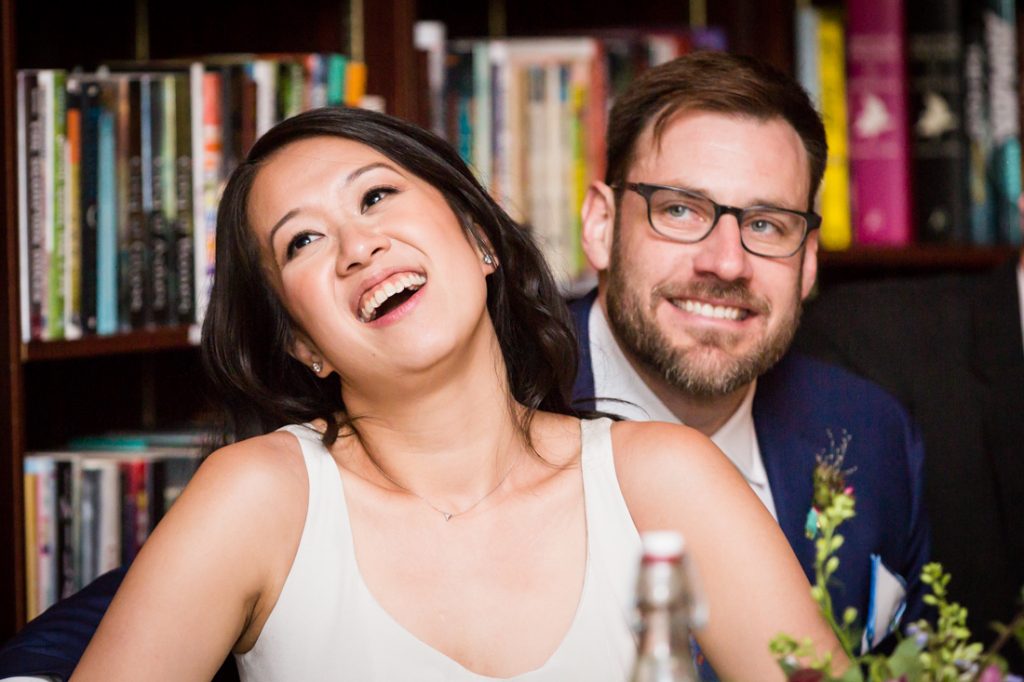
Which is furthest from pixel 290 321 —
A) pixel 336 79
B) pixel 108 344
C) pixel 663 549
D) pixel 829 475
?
pixel 663 549

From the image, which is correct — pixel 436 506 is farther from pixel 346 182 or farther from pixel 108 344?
pixel 108 344


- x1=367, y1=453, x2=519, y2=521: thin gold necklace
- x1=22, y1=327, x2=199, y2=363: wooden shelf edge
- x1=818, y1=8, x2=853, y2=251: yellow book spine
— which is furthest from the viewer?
x1=818, y1=8, x2=853, y2=251: yellow book spine

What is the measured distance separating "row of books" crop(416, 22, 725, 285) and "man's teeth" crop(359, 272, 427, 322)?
2.96 ft

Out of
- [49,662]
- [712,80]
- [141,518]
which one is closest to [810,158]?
[712,80]

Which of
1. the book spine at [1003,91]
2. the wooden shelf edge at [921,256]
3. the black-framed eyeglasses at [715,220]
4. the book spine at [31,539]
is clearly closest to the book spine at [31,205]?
the book spine at [31,539]

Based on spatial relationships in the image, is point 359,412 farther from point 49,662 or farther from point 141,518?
point 141,518

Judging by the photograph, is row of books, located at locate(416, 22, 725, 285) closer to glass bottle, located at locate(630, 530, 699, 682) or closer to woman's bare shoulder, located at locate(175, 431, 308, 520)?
woman's bare shoulder, located at locate(175, 431, 308, 520)

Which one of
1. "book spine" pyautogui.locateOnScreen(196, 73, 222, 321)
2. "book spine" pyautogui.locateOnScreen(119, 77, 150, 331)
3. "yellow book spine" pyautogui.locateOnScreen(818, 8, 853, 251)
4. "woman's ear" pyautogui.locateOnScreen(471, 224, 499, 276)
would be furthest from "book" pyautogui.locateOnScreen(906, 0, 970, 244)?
"book spine" pyautogui.locateOnScreen(119, 77, 150, 331)

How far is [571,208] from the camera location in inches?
87.7

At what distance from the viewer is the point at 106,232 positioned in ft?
5.33

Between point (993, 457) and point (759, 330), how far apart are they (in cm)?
59

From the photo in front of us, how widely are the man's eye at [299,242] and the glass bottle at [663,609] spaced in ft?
2.56

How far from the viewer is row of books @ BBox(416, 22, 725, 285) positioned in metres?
2.16

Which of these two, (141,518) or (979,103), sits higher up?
(979,103)
